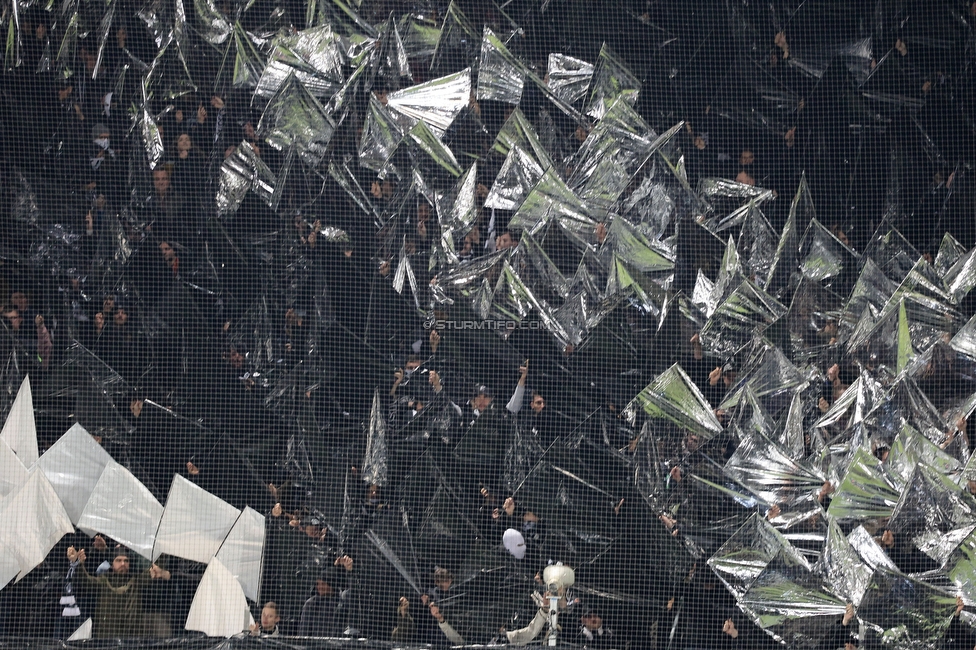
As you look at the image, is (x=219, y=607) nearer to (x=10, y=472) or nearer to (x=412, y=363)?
(x=10, y=472)

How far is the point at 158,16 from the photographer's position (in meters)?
3.63

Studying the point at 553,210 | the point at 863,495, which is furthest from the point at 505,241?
the point at 863,495

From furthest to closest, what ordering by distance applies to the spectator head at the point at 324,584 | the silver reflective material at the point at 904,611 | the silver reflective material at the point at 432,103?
the silver reflective material at the point at 432,103
the spectator head at the point at 324,584
the silver reflective material at the point at 904,611

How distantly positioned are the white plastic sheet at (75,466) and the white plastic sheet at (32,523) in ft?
0.11

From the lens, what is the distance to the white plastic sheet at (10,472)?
3537 millimetres

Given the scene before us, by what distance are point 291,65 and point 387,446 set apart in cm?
161

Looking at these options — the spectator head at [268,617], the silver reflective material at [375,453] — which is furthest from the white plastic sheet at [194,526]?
the silver reflective material at [375,453]

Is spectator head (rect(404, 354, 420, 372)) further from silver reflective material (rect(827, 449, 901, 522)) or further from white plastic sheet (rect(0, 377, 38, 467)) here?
silver reflective material (rect(827, 449, 901, 522))

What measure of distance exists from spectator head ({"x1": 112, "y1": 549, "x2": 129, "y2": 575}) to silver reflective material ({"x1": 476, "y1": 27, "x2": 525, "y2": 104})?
91.4 inches

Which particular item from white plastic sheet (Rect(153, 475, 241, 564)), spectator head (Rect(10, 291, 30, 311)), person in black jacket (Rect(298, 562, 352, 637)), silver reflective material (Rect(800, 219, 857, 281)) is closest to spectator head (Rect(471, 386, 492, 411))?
person in black jacket (Rect(298, 562, 352, 637))

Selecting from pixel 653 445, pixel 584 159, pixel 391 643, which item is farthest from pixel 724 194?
pixel 391 643

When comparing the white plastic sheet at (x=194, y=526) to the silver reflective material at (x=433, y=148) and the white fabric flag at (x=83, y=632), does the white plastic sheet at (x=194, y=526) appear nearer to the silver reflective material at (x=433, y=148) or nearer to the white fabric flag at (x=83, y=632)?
the white fabric flag at (x=83, y=632)

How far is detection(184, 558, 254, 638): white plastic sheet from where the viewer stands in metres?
3.46

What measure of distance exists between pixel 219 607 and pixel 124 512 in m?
0.54
